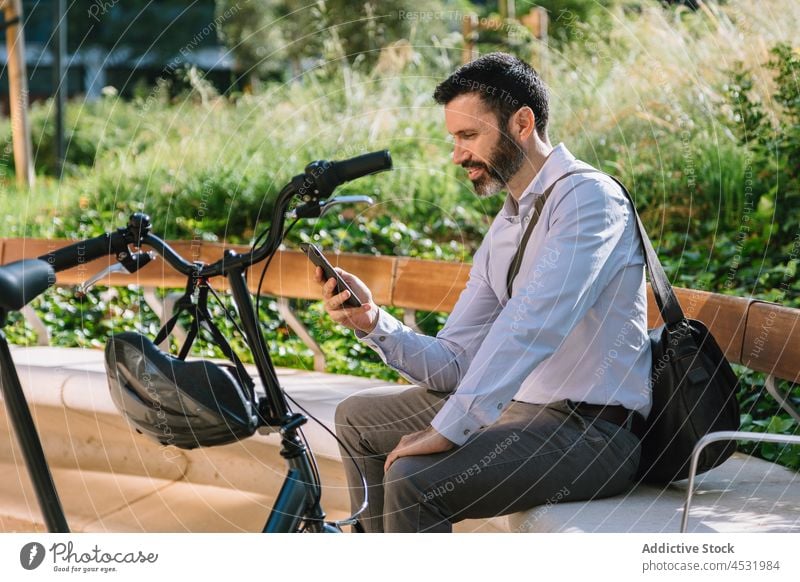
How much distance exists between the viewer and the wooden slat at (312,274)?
4.38 metres

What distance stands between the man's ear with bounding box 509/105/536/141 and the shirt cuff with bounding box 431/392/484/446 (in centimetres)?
74

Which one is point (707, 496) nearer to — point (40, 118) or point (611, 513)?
point (611, 513)

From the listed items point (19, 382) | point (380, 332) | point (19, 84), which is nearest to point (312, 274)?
point (380, 332)

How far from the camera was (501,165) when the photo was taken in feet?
8.69

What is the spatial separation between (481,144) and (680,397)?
2.60 feet

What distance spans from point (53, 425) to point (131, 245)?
269cm

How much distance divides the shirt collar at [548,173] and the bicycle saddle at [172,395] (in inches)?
40.9

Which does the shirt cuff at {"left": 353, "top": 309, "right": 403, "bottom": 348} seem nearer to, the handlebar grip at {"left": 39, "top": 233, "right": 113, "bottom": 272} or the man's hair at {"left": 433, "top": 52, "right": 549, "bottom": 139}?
the man's hair at {"left": 433, "top": 52, "right": 549, "bottom": 139}

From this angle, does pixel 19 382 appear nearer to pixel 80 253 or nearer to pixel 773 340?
pixel 80 253

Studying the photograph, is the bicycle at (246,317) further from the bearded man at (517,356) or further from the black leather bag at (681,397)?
the black leather bag at (681,397)

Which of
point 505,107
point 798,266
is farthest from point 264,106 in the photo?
point 505,107

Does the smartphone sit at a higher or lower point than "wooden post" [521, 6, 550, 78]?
lower

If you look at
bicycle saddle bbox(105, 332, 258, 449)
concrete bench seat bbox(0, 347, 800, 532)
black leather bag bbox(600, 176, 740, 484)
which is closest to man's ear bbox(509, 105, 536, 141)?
black leather bag bbox(600, 176, 740, 484)

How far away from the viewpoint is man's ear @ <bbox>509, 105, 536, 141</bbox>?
2.63 metres
